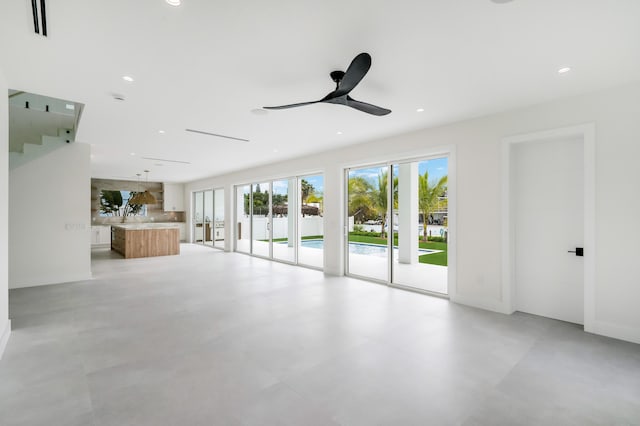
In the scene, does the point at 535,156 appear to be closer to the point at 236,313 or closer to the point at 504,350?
the point at 504,350

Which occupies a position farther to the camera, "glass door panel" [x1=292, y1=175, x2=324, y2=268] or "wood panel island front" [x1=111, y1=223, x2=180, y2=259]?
"wood panel island front" [x1=111, y1=223, x2=180, y2=259]

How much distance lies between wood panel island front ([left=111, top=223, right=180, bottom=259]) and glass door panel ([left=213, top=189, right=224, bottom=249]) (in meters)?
2.19

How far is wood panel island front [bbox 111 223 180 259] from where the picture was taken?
8734 mm

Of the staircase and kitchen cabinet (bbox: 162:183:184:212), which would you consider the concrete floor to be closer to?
the staircase

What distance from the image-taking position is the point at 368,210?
6.38 meters

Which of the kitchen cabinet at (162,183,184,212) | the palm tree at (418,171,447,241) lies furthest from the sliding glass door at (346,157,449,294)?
the kitchen cabinet at (162,183,184,212)

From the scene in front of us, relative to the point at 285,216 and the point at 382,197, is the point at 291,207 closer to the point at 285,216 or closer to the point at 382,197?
the point at 285,216

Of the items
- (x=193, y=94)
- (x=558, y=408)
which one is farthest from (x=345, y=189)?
(x=558, y=408)

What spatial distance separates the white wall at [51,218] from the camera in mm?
5297

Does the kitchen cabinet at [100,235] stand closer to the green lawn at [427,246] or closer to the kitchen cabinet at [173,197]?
the kitchen cabinet at [173,197]

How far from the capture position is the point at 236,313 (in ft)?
13.1

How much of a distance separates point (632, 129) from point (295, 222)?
6350 mm

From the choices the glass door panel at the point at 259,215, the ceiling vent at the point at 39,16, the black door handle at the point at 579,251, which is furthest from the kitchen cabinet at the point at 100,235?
the black door handle at the point at 579,251

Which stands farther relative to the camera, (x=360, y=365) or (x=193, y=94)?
(x=193, y=94)
